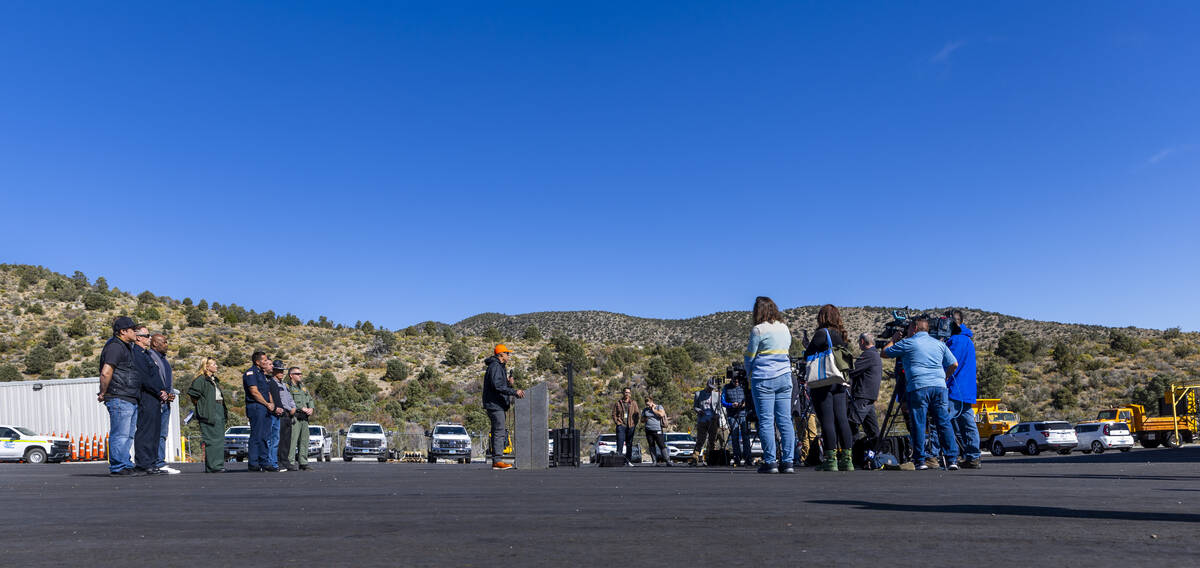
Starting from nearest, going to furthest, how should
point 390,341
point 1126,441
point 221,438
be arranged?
point 221,438
point 1126,441
point 390,341

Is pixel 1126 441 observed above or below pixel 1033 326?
below

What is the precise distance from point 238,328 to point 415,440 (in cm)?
3102

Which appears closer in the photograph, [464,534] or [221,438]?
[464,534]

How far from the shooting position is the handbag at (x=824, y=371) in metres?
11.0

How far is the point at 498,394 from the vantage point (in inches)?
559

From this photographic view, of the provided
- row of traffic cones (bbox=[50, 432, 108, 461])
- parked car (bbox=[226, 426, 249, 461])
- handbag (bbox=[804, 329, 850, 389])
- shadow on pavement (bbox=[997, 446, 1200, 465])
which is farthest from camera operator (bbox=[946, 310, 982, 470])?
row of traffic cones (bbox=[50, 432, 108, 461])

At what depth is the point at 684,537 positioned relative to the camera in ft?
14.3

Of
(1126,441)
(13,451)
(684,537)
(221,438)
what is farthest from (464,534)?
(1126,441)

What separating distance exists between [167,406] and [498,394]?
3928mm

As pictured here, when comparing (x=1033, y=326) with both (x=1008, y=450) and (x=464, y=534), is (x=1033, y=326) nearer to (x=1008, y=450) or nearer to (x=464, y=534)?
(x=1008, y=450)

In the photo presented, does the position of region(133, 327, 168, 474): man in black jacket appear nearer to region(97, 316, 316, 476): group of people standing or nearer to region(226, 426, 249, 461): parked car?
region(97, 316, 316, 476): group of people standing

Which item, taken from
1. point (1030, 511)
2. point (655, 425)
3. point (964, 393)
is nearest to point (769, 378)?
point (964, 393)

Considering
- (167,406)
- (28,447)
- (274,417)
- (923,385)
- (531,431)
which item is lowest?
(28,447)

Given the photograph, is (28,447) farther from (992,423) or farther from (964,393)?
(992,423)
